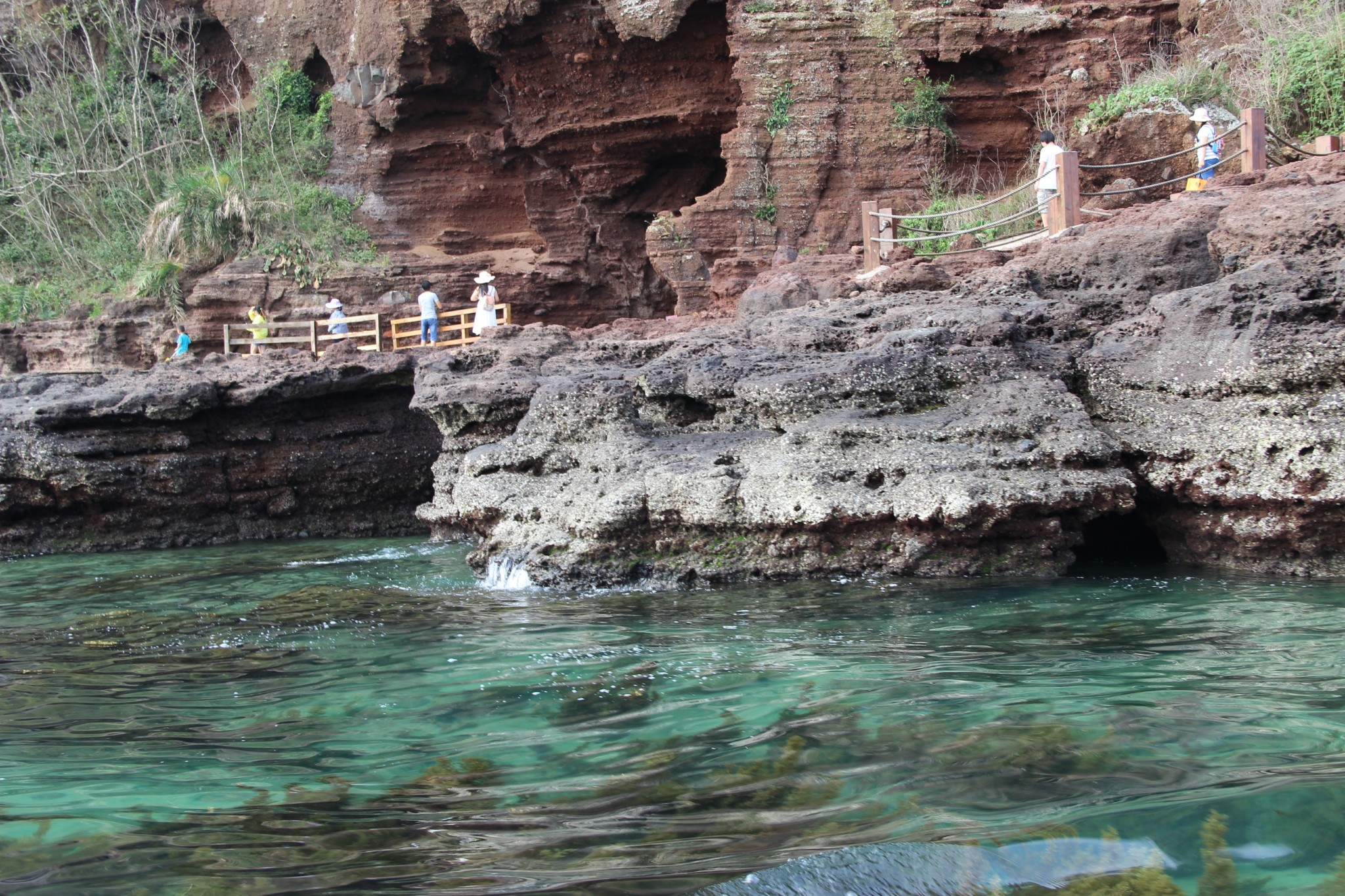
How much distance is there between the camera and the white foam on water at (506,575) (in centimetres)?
720

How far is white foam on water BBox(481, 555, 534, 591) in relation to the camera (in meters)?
7.20

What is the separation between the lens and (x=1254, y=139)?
32.3 feet

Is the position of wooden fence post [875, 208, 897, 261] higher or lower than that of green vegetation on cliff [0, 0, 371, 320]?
lower

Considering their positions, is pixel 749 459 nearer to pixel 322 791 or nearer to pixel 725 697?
pixel 725 697

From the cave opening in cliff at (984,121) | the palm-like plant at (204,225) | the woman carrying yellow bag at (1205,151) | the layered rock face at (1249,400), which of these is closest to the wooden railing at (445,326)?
the palm-like plant at (204,225)

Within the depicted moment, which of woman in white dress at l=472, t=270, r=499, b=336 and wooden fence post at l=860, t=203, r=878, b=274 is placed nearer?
wooden fence post at l=860, t=203, r=878, b=274

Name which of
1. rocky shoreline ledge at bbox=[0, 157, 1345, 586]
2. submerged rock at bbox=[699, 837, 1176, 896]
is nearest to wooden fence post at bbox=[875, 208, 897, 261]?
rocky shoreline ledge at bbox=[0, 157, 1345, 586]

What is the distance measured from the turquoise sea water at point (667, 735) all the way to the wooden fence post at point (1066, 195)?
4.57m

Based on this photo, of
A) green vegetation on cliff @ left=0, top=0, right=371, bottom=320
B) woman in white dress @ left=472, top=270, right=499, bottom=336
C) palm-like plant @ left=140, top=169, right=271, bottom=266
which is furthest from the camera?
green vegetation on cliff @ left=0, top=0, right=371, bottom=320

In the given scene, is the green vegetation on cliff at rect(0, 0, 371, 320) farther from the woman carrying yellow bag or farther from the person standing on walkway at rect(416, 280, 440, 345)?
the woman carrying yellow bag

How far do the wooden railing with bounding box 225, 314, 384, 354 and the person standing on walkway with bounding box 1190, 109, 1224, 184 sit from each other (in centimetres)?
1062

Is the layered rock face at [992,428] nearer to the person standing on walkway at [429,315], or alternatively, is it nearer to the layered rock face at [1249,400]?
the layered rock face at [1249,400]

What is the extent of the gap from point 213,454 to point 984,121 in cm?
1192

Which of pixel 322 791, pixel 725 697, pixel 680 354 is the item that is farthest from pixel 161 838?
pixel 680 354
